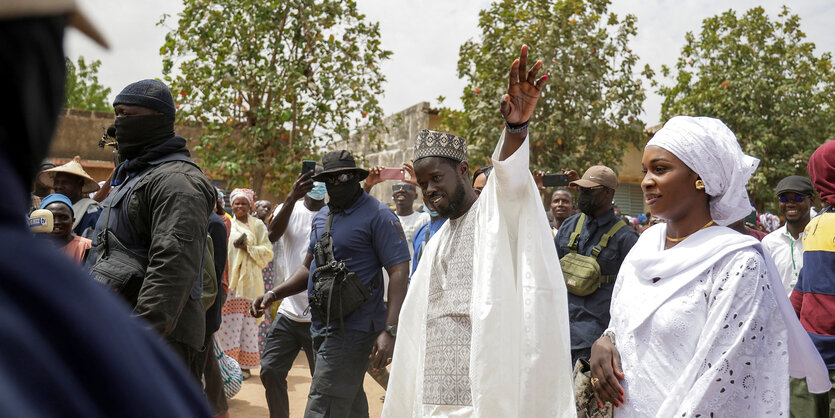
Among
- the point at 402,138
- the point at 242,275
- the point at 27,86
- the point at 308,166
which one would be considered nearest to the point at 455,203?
the point at 308,166

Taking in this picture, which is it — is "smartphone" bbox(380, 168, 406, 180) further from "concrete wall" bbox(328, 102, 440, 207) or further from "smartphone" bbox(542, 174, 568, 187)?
"concrete wall" bbox(328, 102, 440, 207)

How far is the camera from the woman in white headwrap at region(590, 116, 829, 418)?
2539 millimetres

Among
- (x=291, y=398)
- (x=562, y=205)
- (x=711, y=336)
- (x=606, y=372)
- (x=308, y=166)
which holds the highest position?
(x=308, y=166)

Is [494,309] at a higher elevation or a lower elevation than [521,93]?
lower

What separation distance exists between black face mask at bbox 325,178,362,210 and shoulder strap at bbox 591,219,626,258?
176 centimetres

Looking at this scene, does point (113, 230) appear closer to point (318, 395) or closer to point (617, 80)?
A: point (318, 395)

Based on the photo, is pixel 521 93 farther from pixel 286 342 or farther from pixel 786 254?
pixel 786 254

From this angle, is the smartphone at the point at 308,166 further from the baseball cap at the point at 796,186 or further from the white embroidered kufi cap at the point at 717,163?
the baseball cap at the point at 796,186

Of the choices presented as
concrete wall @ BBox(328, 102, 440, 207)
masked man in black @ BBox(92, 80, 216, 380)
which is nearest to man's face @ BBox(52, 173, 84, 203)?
Result: masked man in black @ BBox(92, 80, 216, 380)

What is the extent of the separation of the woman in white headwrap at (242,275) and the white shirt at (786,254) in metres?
5.48

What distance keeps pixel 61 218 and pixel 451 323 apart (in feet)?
11.5

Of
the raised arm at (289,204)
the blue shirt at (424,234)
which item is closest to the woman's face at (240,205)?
the raised arm at (289,204)

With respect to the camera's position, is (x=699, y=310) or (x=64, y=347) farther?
(x=699, y=310)

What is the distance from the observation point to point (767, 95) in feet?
53.7
